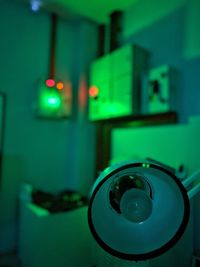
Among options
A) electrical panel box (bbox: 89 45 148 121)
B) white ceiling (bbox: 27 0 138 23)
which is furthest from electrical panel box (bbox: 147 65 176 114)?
white ceiling (bbox: 27 0 138 23)

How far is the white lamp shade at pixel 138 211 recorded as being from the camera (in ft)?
2.84

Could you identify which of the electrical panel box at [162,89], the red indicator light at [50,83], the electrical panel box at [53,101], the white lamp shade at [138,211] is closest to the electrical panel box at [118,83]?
the electrical panel box at [162,89]

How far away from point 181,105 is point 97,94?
34.6 inches

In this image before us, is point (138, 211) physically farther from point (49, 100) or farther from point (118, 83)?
point (49, 100)

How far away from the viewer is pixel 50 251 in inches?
69.0

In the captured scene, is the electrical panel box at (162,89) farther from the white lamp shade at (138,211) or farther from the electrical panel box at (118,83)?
the white lamp shade at (138,211)

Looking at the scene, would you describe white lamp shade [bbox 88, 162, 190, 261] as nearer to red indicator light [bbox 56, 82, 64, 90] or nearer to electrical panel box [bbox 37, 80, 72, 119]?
electrical panel box [bbox 37, 80, 72, 119]

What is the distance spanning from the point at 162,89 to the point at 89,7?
117 cm

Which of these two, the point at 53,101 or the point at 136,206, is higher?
the point at 53,101

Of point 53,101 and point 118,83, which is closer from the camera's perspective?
point 118,83

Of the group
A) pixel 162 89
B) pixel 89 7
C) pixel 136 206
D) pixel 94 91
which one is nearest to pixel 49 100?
pixel 94 91

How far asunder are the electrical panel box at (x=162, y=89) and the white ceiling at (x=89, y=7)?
2.84ft

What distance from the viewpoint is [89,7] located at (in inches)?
95.4

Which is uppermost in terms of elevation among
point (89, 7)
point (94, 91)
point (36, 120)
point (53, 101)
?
point (89, 7)
